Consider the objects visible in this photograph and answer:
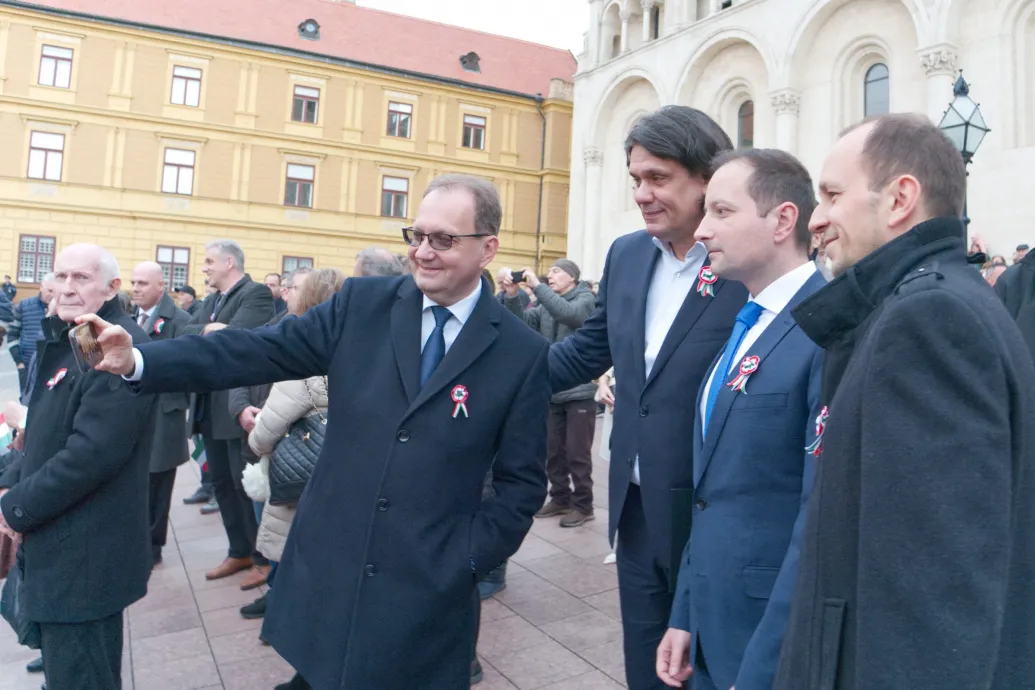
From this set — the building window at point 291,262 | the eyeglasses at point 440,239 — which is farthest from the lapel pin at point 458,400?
the building window at point 291,262

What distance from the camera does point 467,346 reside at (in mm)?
2172

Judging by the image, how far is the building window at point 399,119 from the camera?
30.6 meters

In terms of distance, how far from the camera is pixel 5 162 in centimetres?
2523

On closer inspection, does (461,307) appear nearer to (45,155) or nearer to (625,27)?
(625,27)

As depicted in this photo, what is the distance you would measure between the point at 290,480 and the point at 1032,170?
18416 mm

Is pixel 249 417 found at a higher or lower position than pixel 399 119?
lower

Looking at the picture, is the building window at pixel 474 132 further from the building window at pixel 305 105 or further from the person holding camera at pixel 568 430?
the person holding camera at pixel 568 430

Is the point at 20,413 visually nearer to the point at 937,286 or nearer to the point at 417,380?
the point at 417,380

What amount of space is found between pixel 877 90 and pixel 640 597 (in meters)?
21.3

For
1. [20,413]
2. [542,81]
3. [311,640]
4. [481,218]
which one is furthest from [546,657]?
[542,81]

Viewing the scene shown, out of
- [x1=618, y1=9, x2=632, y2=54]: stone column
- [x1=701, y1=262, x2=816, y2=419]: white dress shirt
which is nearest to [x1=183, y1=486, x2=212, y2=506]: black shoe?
[x1=701, y1=262, x2=816, y2=419]: white dress shirt

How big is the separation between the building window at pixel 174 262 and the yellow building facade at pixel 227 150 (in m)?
0.08

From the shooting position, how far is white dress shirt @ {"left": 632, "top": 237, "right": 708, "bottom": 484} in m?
2.39

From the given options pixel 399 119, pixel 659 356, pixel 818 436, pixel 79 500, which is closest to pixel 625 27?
pixel 399 119
